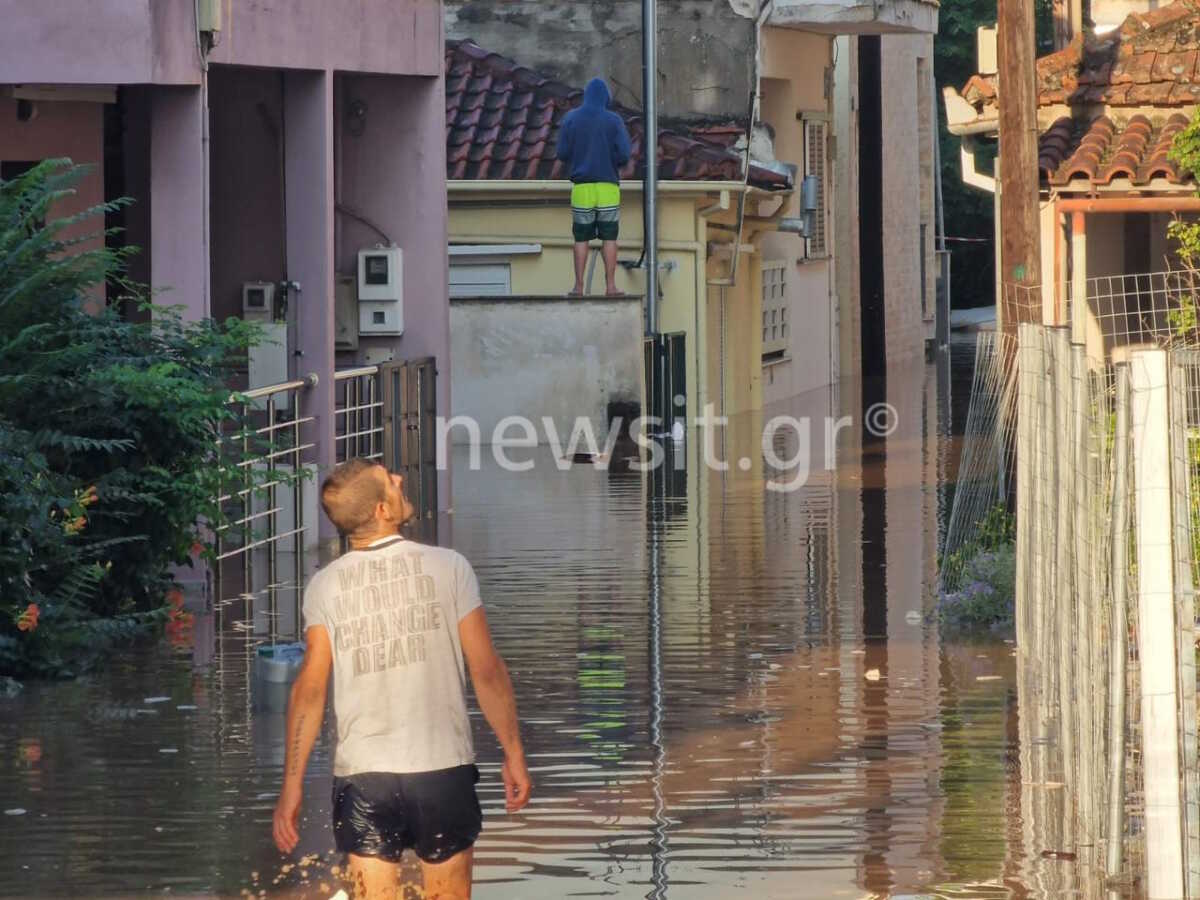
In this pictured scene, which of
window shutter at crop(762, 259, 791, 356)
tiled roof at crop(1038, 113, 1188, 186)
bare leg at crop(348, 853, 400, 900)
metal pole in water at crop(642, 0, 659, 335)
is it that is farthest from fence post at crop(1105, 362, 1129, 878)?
window shutter at crop(762, 259, 791, 356)

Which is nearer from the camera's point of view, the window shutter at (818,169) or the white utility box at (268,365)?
the white utility box at (268,365)

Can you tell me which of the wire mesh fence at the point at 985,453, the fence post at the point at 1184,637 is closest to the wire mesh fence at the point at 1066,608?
the fence post at the point at 1184,637

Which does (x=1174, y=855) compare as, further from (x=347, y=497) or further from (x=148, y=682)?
(x=148, y=682)

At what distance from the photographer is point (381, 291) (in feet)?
60.2

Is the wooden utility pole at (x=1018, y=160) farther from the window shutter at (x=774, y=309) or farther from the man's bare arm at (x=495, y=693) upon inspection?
the window shutter at (x=774, y=309)

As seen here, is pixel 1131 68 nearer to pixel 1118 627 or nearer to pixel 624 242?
pixel 1118 627

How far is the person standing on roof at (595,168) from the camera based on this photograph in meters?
24.4

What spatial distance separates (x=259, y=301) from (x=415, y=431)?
2.03m

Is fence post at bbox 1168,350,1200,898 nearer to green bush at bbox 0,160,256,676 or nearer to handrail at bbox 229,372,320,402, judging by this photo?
green bush at bbox 0,160,256,676

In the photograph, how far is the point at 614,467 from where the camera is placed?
22.7 meters

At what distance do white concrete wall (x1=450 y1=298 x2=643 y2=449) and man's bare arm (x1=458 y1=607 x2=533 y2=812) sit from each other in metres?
18.3

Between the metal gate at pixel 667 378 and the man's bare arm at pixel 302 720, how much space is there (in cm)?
1863

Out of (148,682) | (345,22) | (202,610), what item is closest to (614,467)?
(345,22)

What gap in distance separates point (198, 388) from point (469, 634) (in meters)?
6.26
